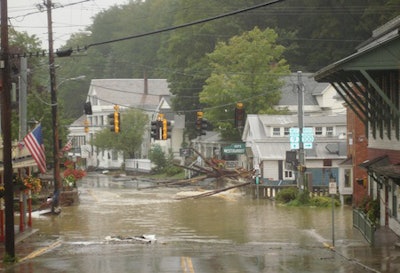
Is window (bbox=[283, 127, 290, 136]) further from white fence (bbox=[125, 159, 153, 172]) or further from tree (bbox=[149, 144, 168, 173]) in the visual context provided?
white fence (bbox=[125, 159, 153, 172])

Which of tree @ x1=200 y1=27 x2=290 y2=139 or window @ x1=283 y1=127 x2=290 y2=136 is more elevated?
tree @ x1=200 y1=27 x2=290 y2=139

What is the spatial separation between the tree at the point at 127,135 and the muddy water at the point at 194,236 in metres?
38.8

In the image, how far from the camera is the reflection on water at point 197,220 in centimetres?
3612

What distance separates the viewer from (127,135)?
104 meters

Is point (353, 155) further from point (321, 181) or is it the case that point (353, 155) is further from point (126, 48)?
point (126, 48)

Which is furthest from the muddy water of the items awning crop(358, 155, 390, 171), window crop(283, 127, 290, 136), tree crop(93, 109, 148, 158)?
tree crop(93, 109, 148, 158)

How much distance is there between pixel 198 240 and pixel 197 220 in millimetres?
10440

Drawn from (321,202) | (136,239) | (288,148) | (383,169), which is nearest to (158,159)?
(288,148)

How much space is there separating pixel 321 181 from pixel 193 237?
93.3ft

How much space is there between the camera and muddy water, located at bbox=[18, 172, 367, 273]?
2530 cm

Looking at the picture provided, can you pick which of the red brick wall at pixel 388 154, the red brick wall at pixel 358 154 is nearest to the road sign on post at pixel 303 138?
the red brick wall at pixel 358 154

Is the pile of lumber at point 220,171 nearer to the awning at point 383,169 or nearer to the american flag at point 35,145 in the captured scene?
the american flag at point 35,145

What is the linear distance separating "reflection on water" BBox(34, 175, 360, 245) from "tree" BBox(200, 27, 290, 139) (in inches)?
692

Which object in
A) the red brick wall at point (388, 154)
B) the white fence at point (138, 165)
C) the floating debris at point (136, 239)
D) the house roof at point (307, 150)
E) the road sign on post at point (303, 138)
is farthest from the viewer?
the white fence at point (138, 165)
